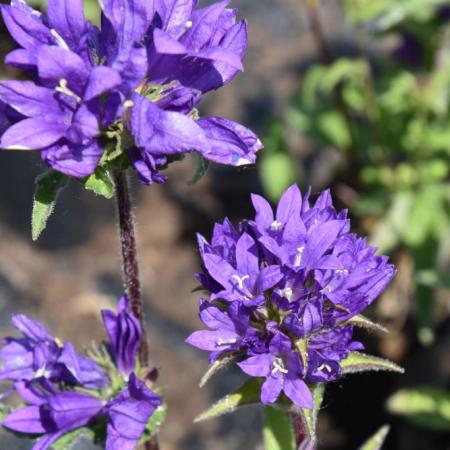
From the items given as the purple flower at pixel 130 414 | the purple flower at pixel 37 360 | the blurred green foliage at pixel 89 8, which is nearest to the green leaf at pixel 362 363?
the purple flower at pixel 130 414

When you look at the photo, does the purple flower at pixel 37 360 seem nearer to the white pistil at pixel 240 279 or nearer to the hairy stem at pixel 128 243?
the hairy stem at pixel 128 243

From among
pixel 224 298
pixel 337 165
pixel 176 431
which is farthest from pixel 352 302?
pixel 337 165

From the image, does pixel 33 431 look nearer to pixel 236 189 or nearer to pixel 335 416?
pixel 335 416

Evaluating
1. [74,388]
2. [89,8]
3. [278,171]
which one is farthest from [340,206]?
[74,388]

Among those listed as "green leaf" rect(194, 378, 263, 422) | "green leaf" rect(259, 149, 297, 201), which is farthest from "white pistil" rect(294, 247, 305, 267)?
"green leaf" rect(259, 149, 297, 201)

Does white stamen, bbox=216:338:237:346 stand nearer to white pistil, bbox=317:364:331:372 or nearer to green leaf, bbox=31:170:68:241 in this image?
white pistil, bbox=317:364:331:372

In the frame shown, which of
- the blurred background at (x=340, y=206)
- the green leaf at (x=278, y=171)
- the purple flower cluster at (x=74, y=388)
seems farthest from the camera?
the green leaf at (x=278, y=171)
